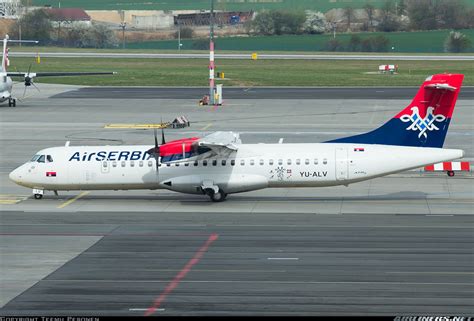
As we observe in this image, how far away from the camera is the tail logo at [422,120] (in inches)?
1571

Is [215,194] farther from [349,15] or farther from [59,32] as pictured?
[349,15]

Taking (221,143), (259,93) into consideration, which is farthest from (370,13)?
(221,143)

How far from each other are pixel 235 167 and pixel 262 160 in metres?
1.23

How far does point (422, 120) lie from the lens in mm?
40031

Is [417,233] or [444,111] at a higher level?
[444,111]

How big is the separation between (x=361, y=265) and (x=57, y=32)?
5753 inches

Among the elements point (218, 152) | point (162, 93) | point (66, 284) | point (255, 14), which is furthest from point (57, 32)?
point (66, 284)

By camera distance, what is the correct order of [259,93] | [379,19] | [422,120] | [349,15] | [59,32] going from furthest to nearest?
[349,15]
[59,32]
[379,19]
[259,93]
[422,120]

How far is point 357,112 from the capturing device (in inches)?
2886

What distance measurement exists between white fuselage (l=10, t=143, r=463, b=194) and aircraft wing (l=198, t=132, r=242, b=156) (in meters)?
0.36

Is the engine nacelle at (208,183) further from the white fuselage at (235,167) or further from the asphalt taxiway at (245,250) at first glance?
the asphalt taxiway at (245,250)

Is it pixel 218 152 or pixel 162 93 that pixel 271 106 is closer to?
pixel 162 93

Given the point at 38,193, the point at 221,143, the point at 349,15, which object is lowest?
the point at 38,193

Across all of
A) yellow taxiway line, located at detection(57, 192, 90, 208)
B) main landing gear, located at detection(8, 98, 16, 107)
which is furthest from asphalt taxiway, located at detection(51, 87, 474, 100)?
yellow taxiway line, located at detection(57, 192, 90, 208)
